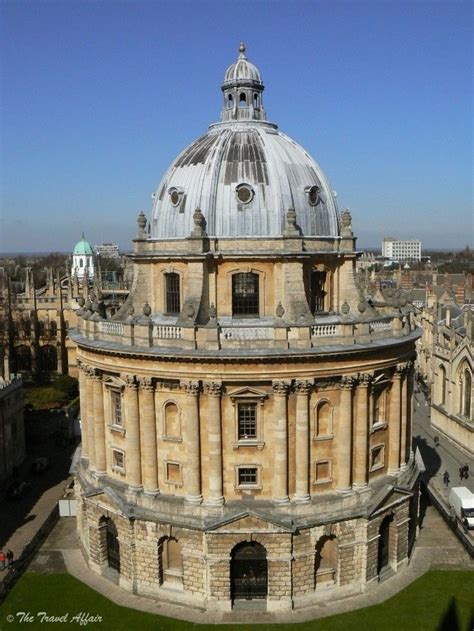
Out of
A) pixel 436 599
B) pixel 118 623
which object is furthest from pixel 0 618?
pixel 436 599

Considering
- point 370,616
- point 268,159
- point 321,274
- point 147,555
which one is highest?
point 268,159

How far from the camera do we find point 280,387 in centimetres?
3016

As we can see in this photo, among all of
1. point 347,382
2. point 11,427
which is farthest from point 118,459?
point 11,427

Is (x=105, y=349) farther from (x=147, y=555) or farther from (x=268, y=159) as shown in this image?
(x=268, y=159)

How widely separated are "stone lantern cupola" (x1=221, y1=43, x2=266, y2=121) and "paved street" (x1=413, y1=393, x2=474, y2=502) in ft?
97.5

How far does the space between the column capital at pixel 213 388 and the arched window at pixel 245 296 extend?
4.70 metres

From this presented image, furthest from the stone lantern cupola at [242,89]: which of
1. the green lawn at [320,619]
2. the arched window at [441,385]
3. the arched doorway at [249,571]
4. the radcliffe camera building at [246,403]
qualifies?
the arched window at [441,385]

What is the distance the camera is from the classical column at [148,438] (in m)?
31.8

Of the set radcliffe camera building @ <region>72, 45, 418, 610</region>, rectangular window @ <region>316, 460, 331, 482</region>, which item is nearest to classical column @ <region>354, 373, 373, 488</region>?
radcliffe camera building @ <region>72, 45, 418, 610</region>

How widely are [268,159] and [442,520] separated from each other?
25502 millimetres

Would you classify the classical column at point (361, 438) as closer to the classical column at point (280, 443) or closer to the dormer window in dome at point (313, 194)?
the classical column at point (280, 443)

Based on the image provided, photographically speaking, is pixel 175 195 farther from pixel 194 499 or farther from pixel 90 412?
pixel 194 499

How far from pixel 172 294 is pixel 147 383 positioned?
5885 mm

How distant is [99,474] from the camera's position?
114ft
